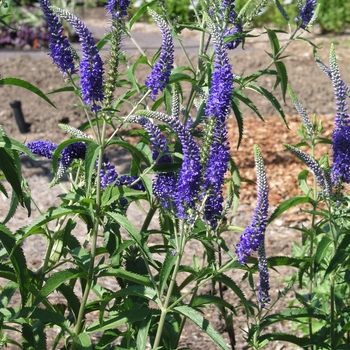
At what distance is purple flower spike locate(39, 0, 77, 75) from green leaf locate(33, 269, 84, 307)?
0.81m

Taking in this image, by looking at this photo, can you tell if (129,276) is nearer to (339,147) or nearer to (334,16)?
(339,147)

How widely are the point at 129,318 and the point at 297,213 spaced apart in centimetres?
448

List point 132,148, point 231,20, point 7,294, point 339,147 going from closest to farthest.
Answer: point 132,148, point 7,294, point 339,147, point 231,20

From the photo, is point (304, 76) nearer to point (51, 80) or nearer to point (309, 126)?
point (51, 80)

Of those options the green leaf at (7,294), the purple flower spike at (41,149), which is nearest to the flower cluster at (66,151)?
the purple flower spike at (41,149)

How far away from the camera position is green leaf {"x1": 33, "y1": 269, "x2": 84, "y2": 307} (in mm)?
2617

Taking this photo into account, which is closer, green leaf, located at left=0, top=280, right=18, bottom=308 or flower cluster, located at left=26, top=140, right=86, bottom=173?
green leaf, located at left=0, top=280, right=18, bottom=308

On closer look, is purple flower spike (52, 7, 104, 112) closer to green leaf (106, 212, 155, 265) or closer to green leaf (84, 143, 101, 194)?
green leaf (84, 143, 101, 194)

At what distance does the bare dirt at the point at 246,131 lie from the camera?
244 inches

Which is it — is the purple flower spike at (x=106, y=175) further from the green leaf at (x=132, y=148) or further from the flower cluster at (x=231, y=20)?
the flower cluster at (x=231, y=20)

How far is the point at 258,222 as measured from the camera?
242 centimetres

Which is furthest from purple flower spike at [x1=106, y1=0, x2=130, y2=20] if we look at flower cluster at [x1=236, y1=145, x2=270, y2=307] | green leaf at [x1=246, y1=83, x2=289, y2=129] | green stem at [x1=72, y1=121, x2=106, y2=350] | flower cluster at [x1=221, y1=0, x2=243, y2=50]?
green leaf at [x1=246, y1=83, x2=289, y2=129]

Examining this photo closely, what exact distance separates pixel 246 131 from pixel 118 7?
6732mm

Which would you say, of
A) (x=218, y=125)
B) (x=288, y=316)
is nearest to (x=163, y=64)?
(x=218, y=125)
